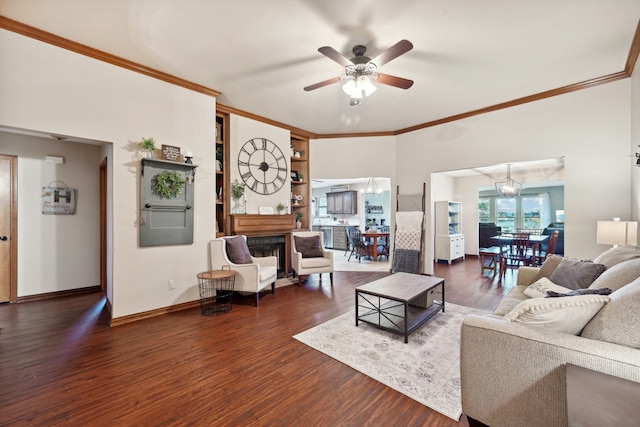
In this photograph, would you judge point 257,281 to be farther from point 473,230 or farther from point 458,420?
point 473,230

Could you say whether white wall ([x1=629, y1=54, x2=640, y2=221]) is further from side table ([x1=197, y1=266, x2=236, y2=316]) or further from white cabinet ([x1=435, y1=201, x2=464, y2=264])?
side table ([x1=197, y1=266, x2=236, y2=316])

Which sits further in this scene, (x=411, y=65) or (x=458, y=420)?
(x=411, y=65)

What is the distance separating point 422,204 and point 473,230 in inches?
132

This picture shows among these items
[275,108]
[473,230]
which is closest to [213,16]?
[275,108]

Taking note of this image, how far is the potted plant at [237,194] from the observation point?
4.65 metres

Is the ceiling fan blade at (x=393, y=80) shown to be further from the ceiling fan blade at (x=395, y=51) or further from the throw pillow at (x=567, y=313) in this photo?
the throw pillow at (x=567, y=313)

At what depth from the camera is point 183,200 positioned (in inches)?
145

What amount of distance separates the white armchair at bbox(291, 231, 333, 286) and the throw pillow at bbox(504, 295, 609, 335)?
366cm

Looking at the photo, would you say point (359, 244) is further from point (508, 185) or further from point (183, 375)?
point (183, 375)

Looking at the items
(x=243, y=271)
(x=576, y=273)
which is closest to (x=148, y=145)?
(x=243, y=271)

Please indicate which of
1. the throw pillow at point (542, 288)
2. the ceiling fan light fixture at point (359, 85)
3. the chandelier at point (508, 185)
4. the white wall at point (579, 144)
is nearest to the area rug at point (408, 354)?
the throw pillow at point (542, 288)

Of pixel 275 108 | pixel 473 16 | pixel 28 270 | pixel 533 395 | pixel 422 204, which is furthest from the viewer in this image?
pixel 422 204

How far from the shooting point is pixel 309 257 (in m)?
5.12

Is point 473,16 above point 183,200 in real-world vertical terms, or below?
above
